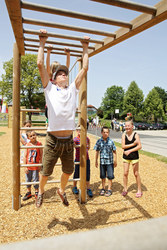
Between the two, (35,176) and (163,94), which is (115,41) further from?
(163,94)

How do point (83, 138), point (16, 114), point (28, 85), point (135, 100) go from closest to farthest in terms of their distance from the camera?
point (16, 114), point (83, 138), point (28, 85), point (135, 100)

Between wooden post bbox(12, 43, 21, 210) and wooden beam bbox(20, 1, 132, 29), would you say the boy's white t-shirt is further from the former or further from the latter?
wooden post bbox(12, 43, 21, 210)

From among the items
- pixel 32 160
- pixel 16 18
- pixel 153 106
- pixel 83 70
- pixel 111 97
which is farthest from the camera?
pixel 111 97

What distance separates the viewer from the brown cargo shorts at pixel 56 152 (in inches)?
101

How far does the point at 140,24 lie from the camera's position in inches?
98.3

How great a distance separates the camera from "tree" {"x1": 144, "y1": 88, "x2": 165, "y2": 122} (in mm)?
53906

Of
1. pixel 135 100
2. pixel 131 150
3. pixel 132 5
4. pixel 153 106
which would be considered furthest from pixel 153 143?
pixel 135 100

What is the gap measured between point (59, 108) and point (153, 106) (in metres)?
54.9

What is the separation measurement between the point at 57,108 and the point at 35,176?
78.4 inches

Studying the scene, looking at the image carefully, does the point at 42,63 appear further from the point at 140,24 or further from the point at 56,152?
the point at 140,24

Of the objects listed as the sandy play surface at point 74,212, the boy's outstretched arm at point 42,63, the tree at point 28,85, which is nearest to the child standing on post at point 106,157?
the sandy play surface at point 74,212

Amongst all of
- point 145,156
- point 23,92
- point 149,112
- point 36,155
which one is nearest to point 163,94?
point 149,112

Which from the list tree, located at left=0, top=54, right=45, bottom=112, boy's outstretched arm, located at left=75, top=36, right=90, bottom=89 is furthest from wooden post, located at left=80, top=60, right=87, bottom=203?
tree, located at left=0, top=54, right=45, bottom=112

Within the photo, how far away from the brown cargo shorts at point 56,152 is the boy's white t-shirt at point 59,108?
0.18m
